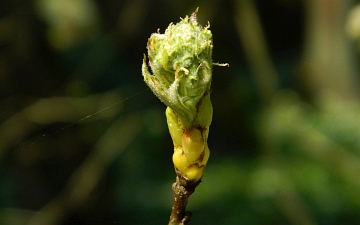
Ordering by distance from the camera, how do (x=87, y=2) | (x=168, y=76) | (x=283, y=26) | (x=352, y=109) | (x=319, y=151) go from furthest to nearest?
(x=283, y=26), (x=87, y=2), (x=352, y=109), (x=319, y=151), (x=168, y=76)

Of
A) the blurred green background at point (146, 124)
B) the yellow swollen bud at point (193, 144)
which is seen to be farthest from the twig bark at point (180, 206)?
the blurred green background at point (146, 124)

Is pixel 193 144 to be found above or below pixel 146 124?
above

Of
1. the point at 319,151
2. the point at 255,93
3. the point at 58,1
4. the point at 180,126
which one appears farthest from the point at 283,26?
the point at 180,126

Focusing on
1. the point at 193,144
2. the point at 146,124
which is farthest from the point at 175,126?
the point at 146,124

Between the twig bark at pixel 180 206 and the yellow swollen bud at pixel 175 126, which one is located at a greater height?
the yellow swollen bud at pixel 175 126

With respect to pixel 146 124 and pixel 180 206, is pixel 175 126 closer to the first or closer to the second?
pixel 180 206

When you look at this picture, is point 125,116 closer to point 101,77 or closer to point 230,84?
point 101,77

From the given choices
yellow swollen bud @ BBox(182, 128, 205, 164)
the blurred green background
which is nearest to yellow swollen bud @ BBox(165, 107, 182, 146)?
yellow swollen bud @ BBox(182, 128, 205, 164)

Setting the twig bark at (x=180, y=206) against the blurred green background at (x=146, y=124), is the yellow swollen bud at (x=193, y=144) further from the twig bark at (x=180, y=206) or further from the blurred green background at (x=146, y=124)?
the blurred green background at (x=146, y=124)
